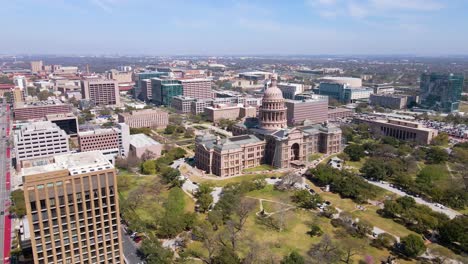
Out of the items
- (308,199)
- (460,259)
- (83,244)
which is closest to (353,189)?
(308,199)

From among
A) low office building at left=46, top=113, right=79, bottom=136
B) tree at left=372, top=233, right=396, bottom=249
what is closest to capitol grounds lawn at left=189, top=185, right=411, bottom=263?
tree at left=372, top=233, right=396, bottom=249

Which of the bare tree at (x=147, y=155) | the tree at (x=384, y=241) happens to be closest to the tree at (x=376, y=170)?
the tree at (x=384, y=241)

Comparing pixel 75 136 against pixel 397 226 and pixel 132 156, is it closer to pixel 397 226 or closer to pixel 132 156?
pixel 132 156

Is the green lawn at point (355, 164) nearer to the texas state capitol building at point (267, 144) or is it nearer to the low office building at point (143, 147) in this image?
the texas state capitol building at point (267, 144)

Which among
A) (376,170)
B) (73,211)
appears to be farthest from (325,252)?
(376,170)

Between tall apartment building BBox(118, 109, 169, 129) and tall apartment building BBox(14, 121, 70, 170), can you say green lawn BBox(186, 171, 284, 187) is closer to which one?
tall apartment building BBox(14, 121, 70, 170)
